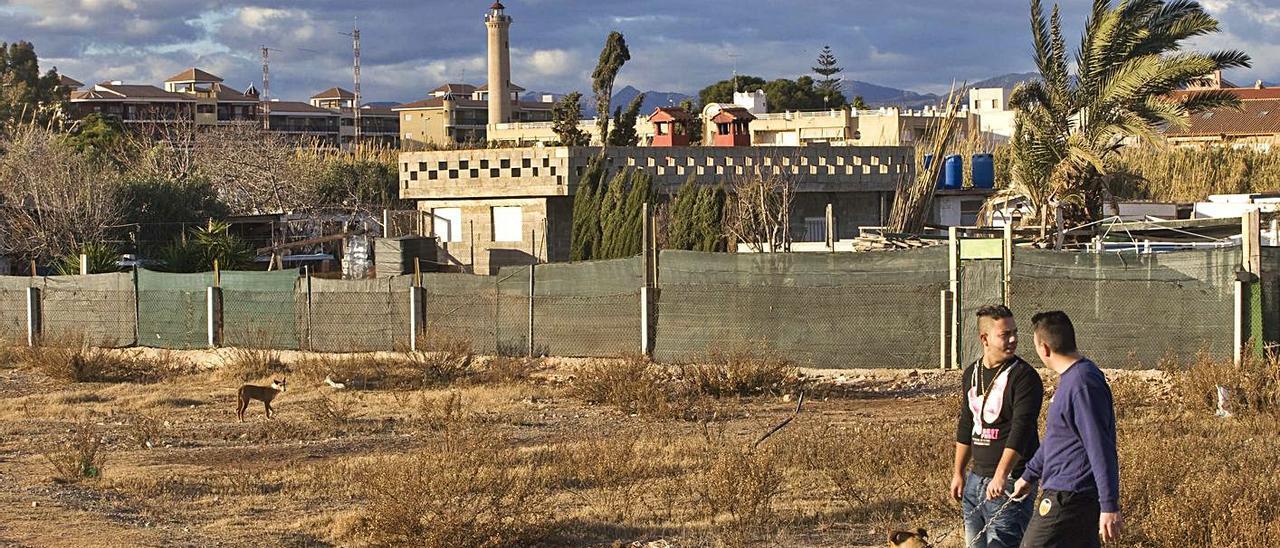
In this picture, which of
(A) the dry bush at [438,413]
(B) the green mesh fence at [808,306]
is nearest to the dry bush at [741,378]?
(B) the green mesh fence at [808,306]

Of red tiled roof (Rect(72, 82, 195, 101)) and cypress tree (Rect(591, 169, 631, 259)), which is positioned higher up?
red tiled roof (Rect(72, 82, 195, 101))

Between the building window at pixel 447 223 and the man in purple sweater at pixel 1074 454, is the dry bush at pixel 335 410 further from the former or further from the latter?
the building window at pixel 447 223

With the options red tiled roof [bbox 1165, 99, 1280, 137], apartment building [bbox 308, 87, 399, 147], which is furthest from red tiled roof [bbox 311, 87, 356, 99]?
red tiled roof [bbox 1165, 99, 1280, 137]

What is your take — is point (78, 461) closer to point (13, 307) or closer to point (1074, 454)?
point (1074, 454)

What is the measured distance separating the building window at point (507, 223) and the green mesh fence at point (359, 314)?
393 inches

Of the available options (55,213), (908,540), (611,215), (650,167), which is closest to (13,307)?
(55,213)

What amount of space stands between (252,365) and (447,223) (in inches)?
499

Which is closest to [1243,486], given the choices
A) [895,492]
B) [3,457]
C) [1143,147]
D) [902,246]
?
[895,492]

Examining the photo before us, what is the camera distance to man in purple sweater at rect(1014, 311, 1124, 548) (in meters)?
6.19

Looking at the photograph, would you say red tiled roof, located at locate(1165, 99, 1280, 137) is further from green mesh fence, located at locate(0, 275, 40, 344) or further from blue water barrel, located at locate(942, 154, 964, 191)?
green mesh fence, located at locate(0, 275, 40, 344)

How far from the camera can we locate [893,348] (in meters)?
19.2

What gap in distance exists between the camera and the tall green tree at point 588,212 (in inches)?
1213

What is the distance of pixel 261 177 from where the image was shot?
158ft

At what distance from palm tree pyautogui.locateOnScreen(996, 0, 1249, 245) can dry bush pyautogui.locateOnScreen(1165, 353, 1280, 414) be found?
8565 millimetres
